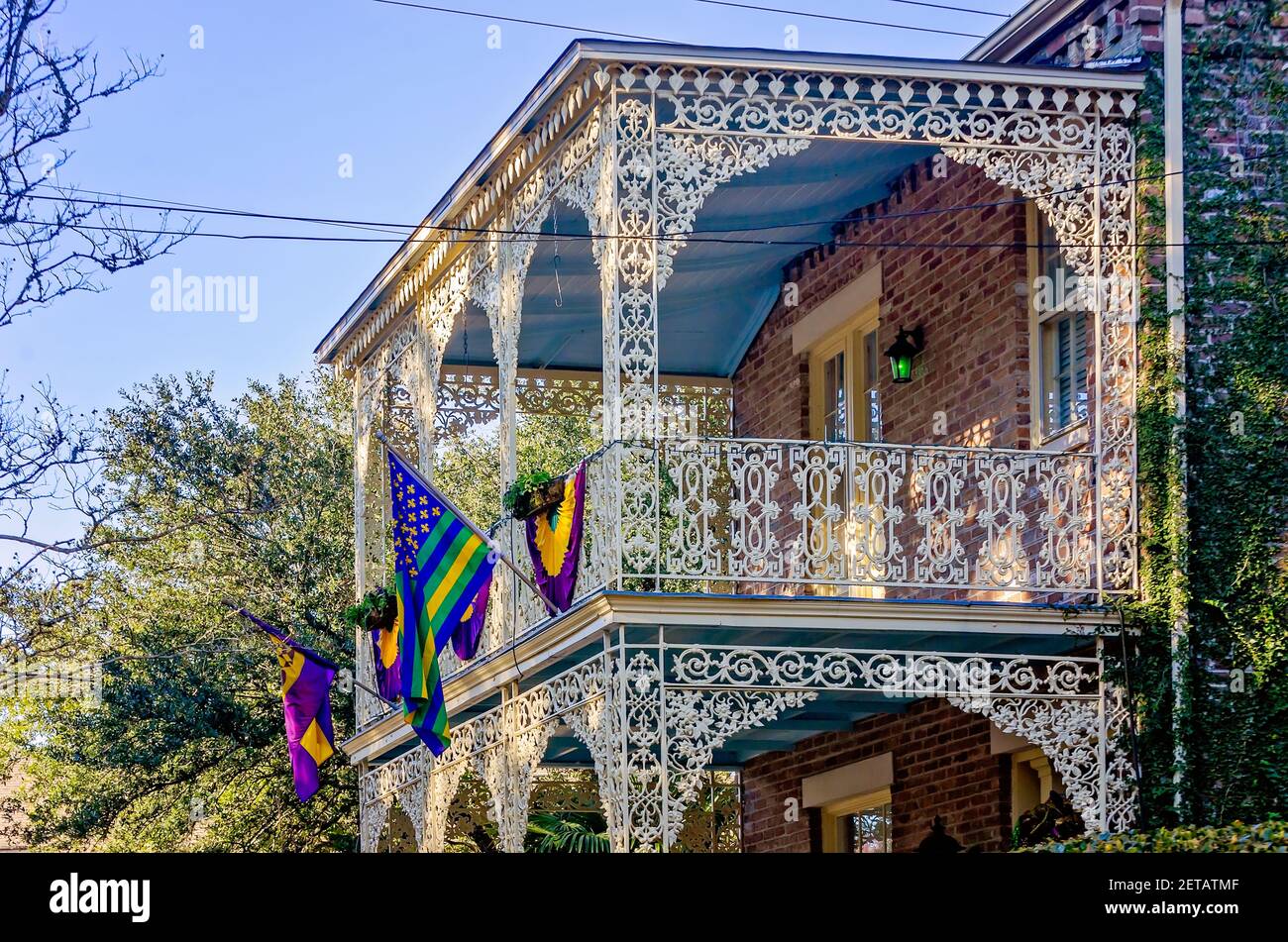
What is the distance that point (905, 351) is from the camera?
15172mm

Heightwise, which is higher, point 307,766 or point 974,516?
point 974,516

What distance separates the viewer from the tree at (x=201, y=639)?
78.7ft

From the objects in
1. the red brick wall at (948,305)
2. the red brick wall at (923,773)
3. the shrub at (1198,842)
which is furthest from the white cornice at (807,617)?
the shrub at (1198,842)

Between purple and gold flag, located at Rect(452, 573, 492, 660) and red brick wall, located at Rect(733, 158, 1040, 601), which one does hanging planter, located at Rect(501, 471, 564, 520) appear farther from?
red brick wall, located at Rect(733, 158, 1040, 601)

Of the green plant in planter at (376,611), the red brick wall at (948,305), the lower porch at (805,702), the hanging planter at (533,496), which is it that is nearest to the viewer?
the lower porch at (805,702)

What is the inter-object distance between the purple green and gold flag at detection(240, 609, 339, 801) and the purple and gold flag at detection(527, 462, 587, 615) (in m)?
4.28

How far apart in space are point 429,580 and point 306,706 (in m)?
4.10

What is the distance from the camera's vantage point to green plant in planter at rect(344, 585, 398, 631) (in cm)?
1645

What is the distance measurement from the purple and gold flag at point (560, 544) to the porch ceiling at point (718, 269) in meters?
2.09

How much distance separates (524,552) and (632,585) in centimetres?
225

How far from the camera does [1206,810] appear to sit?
1212 cm

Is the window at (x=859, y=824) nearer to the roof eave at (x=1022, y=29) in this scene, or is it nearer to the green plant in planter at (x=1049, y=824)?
the green plant in planter at (x=1049, y=824)
